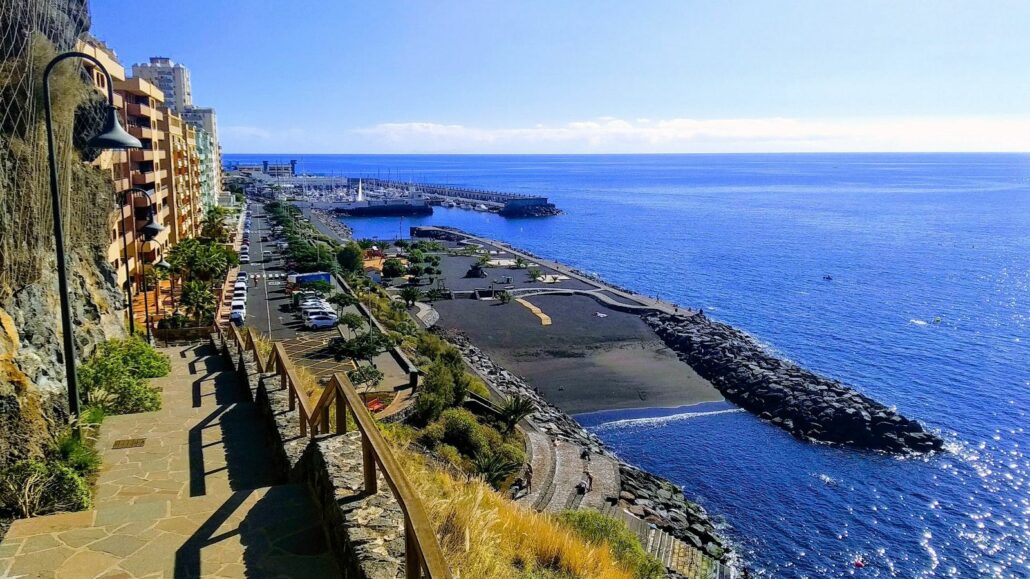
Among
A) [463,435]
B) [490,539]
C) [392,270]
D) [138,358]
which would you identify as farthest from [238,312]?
[490,539]

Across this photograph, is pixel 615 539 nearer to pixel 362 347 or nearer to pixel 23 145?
pixel 23 145

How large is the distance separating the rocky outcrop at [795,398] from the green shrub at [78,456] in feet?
102

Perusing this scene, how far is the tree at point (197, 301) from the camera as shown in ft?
105

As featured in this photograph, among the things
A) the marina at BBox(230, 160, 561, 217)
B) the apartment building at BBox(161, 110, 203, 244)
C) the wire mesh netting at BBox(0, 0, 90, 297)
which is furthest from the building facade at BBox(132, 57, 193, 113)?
the wire mesh netting at BBox(0, 0, 90, 297)

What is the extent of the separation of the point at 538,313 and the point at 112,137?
1780 inches

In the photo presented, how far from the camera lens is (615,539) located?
16344 millimetres

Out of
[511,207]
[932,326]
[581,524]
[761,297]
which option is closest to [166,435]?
[581,524]

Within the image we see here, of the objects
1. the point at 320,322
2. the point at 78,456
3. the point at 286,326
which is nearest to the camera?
the point at 78,456

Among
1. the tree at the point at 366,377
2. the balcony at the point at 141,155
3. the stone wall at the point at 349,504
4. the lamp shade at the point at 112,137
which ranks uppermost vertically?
the balcony at the point at 141,155

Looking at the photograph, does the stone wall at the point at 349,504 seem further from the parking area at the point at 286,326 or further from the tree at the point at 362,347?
the tree at the point at 362,347

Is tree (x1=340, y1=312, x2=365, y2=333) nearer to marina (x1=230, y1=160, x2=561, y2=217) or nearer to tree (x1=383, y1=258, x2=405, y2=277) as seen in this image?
tree (x1=383, y1=258, x2=405, y2=277)

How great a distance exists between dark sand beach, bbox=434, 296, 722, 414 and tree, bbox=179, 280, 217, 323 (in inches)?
657

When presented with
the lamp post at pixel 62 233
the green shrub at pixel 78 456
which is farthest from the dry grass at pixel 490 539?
the lamp post at pixel 62 233

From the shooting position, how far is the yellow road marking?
169 ft
